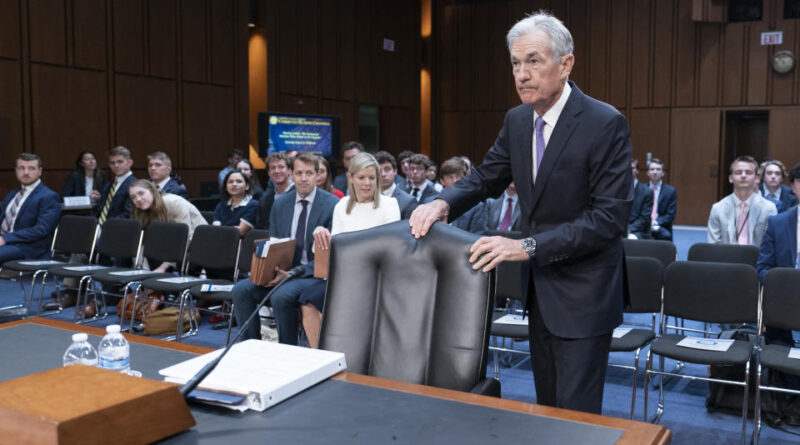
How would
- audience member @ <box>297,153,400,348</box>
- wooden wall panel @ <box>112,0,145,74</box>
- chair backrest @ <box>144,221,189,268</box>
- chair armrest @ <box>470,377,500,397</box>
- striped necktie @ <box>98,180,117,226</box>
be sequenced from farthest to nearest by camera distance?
wooden wall panel @ <box>112,0,145,74</box> → striped necktie @ <box>98,180,117,226</box> → chair backrest @ <box>144,221,189,268</box> → audience member @ <box>297,153,400,348</box> → chair armrest @ <box>470,377,500,397</box>

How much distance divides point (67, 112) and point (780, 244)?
27.6ft

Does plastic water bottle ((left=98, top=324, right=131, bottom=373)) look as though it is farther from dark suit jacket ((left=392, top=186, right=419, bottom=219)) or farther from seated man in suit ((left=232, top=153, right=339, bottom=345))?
dark suit jacket ((left=392, top=186, right=419, bottom=219))

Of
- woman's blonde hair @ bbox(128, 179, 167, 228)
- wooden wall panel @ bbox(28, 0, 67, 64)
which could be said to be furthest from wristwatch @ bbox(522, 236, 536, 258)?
wooden wall panel @ bbox(28, 0, 67, 64)

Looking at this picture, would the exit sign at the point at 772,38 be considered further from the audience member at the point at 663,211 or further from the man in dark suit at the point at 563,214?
the man in dark suit at the point at 563,214

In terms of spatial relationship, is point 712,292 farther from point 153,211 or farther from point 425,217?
point 153,211

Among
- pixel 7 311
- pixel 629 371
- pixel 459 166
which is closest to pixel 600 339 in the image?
pixel 629 371

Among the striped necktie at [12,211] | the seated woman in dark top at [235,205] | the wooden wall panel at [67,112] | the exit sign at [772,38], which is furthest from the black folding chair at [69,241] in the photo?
the exit sign at [772,38]

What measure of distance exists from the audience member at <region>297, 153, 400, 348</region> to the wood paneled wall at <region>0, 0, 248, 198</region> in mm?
5899

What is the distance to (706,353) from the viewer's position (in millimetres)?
3535

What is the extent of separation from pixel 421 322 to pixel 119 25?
364 inches

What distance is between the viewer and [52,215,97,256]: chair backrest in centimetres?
621

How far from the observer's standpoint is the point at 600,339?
1.96 m

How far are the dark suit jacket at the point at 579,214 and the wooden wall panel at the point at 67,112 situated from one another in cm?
848

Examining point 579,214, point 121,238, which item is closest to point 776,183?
point 579,214
